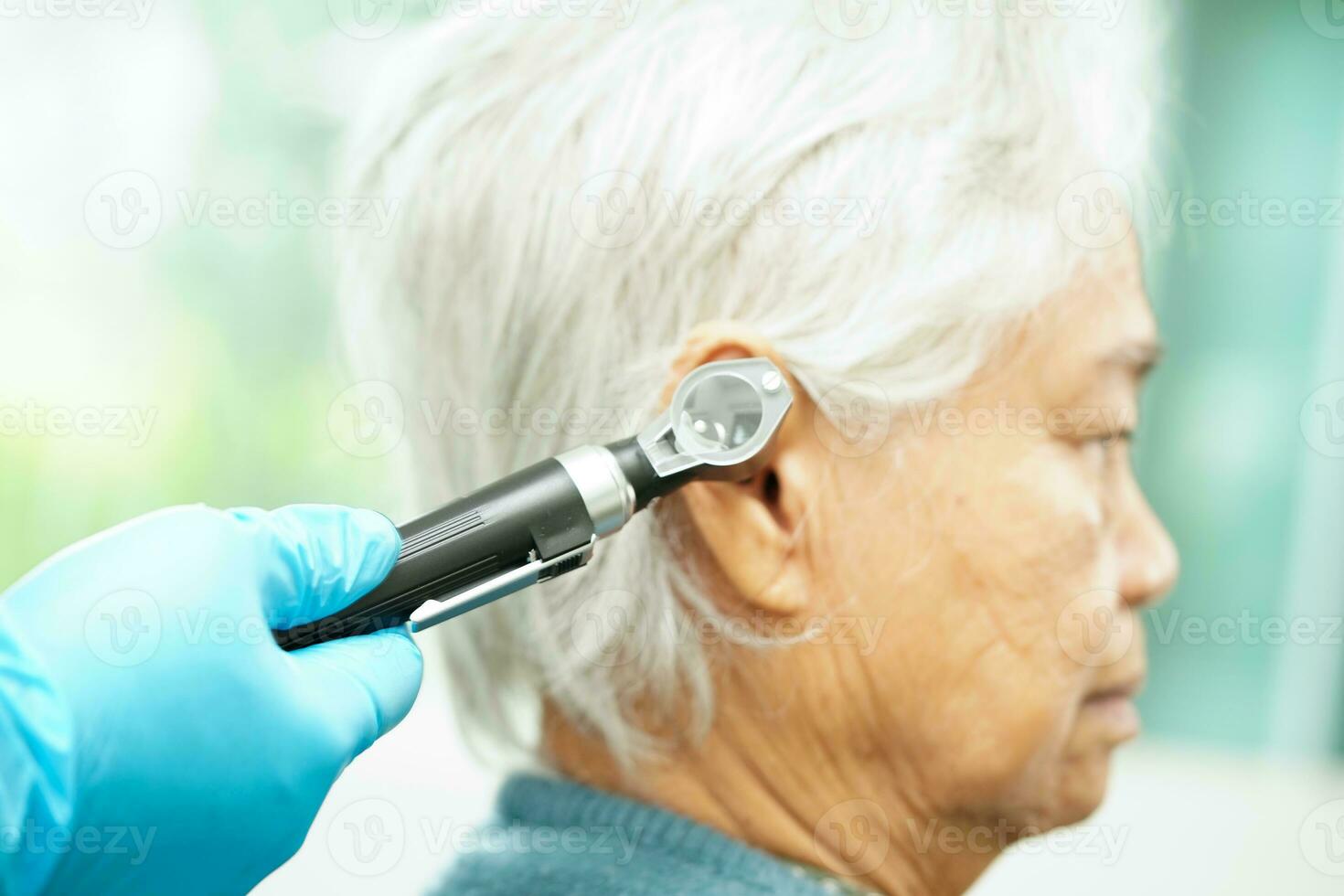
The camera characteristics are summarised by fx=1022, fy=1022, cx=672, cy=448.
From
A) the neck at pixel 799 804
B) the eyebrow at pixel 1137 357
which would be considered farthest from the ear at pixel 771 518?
the eyebrow at pixel 1137 357

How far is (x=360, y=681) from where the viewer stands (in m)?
0.58

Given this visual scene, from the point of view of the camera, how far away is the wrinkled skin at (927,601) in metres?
0.69

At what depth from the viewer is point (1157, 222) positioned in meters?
0.90

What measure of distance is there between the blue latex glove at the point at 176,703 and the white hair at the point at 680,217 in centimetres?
20

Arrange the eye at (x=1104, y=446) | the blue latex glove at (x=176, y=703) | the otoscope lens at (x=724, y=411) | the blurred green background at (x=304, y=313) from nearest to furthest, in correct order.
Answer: the blue latex glove at (x=176, y=703)
the otoscope lens at (x=724, y=411)
the eye at (x=1104, y=446)
the blurred green background at (x=304, y=313)

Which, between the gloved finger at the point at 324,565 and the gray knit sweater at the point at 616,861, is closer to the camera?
the gloved finger at the point at 324,565

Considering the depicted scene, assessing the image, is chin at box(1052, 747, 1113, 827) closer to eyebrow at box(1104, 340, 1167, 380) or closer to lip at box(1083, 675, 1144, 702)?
lip at box(1083, 675, 1144, 702)

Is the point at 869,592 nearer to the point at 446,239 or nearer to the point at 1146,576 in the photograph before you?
the point at 1146,576

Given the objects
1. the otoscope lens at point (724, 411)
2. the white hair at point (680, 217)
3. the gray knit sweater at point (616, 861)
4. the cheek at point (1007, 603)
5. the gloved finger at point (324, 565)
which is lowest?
the gray knit sweater at point (616, 861)

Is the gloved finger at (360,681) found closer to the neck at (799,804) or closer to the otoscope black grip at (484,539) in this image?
the otoscope black grip at (484,539)

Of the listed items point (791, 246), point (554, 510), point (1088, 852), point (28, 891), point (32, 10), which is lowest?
point (1088, 852)

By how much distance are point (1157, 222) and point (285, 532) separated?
0.76m

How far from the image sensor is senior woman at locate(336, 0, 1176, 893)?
26.8 inches

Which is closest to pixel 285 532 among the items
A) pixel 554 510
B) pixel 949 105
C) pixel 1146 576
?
pixel 554 510
